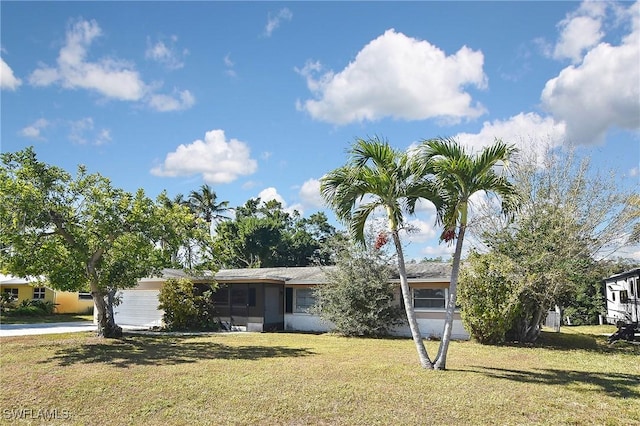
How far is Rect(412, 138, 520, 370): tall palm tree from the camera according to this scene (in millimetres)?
10883

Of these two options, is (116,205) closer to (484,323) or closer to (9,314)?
(484,323)

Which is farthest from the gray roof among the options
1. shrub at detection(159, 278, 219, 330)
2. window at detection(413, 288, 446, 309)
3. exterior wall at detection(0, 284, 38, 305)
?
exterior wall at detection(0, 284, 38, 305)

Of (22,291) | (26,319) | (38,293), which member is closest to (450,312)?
(26,319)

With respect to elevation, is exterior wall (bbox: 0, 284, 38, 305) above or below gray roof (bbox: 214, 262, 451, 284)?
below

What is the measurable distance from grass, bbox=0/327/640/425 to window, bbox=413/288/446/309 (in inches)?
163

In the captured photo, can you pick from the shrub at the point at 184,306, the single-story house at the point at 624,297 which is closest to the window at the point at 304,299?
the shrub at the point at 184,306

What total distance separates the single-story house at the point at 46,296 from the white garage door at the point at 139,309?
6664 mm

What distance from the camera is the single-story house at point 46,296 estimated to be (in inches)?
1253

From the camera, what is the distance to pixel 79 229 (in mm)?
14781

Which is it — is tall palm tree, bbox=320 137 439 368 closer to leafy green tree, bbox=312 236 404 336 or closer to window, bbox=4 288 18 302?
leafy green tree, bbox=312 236 404 336

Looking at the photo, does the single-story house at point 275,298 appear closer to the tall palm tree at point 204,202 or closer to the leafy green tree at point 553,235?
the leafy green tree at point 553,235

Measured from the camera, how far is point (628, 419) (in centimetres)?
757

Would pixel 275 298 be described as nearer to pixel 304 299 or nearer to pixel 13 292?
pixel 304 299

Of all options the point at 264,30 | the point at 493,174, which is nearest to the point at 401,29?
the point at 264,30
